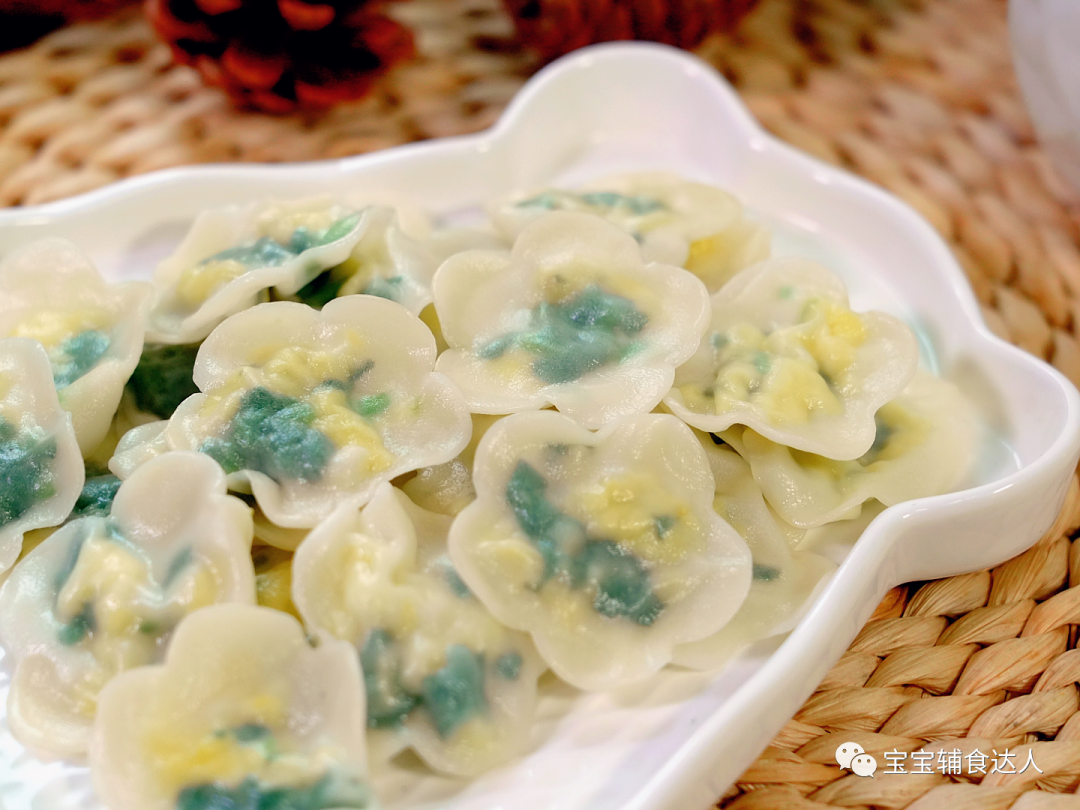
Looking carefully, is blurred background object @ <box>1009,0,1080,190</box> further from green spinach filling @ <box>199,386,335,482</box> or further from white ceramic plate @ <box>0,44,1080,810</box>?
green spinach filling @ <box>199,386,335,482</box>

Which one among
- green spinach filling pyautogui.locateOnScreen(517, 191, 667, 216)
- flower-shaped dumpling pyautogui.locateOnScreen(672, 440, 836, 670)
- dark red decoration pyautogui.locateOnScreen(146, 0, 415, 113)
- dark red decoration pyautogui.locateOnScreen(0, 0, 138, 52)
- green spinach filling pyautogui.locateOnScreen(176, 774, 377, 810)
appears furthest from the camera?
dark red decoration pyautogui.locateOnScreen(0, 0, 138, 52)

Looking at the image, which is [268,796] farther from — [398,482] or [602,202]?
[602,202]

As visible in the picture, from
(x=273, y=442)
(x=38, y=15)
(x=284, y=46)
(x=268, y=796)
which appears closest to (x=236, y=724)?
(x=268, y=796)

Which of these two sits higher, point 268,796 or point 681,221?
point 681,221

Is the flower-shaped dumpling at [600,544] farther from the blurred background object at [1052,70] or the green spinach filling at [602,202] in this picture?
the blurred background object at [1052,70]

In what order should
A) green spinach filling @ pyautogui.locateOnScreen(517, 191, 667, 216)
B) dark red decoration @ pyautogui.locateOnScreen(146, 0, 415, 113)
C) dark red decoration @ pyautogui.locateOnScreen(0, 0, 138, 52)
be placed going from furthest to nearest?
dark red decoration @ pyautogui.locateOnScreen(0, 0, 138, 52) < dark red decoration @ pyautogui.locateOnScreen(146, 0, 415, 113) < green spinach filling @ pyautogui.locateOnScreen(517, 191, 667, 216)

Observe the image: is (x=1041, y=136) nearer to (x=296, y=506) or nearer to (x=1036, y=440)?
(x=1036, y=440)

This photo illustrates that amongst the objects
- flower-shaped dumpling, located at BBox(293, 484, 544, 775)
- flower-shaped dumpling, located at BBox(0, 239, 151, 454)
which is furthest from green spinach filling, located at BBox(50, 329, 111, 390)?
flower-shaped dumpling, located at BBox(293, 484, 544, 775)

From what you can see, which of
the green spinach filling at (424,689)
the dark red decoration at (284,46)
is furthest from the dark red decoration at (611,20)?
the green spinach filling at (424,689)
